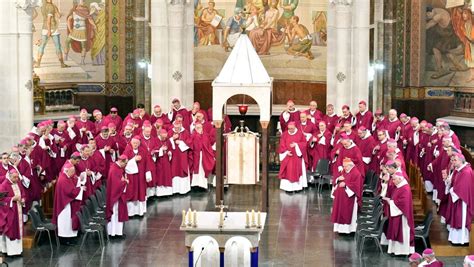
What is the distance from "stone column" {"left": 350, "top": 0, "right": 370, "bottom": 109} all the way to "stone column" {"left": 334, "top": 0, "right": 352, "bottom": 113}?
148 millimetres

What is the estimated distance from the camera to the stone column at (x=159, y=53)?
3045 centimetres

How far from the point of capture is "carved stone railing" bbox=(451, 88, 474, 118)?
32750 millimetres

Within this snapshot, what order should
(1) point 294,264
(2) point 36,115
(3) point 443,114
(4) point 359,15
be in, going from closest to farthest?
(1) point 294,264
(4) point 359,15
(2) point 36,115
(3) point 443,114

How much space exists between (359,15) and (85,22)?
1054 centimetres

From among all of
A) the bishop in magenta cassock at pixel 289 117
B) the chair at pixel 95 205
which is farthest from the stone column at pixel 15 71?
the bishop in magenta cassock at pixel 289 117

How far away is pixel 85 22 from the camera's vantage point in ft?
116

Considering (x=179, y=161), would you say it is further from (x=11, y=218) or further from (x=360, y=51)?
(x=360, y=51)

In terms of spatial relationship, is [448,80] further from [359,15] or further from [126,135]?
[126,135]

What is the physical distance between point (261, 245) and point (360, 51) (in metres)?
10.6

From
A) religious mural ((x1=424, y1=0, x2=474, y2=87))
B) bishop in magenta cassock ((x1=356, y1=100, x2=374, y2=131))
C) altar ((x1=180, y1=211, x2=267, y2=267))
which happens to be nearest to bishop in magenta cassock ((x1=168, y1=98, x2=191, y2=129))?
bishop in magenta cassock ((x1=356, y1=100, x2=374, y2=131))

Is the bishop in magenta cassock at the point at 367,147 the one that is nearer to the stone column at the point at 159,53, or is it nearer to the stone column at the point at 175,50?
the stone column at the point at 175,50

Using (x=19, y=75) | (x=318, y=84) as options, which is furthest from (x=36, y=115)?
(x=318, y=84)

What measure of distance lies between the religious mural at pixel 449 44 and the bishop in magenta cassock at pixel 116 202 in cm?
1584

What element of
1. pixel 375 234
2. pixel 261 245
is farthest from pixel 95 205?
pixel 375 234
